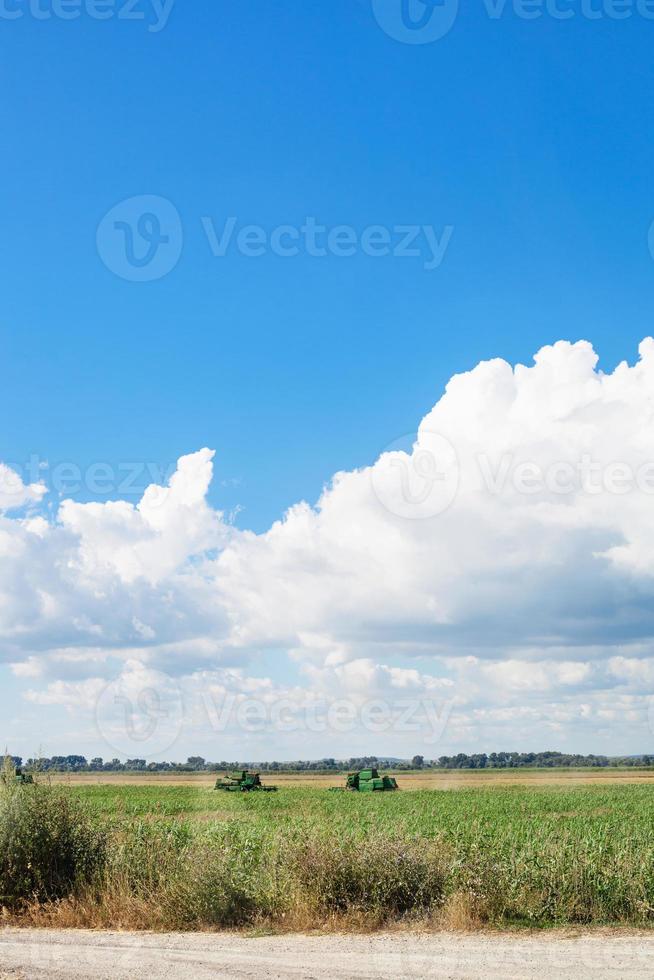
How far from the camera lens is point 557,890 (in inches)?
610

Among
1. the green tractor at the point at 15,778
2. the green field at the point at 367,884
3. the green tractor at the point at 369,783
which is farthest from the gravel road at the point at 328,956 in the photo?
the green tractor at the point at 369,783

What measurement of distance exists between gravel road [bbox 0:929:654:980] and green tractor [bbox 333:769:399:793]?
215ft

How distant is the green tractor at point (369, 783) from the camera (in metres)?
78.3

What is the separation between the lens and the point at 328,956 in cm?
1346

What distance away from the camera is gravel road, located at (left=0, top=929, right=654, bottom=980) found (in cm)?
1248

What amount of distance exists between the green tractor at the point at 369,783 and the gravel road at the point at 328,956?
2576 inches

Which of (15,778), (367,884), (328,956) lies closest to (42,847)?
(15,778)

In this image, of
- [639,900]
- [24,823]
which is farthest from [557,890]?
[24,823]

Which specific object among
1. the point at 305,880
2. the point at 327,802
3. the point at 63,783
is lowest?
the point at 327,802

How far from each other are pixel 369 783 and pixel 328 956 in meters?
68.5

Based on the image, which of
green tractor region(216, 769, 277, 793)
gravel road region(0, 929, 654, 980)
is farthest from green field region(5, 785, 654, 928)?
green tractor region(216, 769, 277, 793)

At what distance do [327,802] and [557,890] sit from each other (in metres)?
47.0

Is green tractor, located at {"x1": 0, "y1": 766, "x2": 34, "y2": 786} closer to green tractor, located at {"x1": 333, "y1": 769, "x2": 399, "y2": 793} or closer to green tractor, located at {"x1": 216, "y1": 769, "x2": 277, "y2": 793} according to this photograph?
green tractor, located at {"x1": 333, "y1": 769, "x2": 399, "y2": 793}

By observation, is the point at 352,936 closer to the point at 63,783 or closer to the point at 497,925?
the point at 497,925
